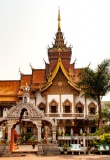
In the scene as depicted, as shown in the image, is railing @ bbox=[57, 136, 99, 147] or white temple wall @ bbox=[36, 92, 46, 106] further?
white temple wall @ bbox=[36, 92, 46, 106]

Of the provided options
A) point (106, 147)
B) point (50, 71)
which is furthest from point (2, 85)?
point (106, 147)

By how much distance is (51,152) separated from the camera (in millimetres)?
18359

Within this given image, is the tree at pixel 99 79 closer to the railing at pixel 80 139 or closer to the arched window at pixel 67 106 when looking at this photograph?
the railing at pixel 80 139

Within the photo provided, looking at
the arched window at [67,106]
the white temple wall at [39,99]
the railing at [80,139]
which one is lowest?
the railing at [80,139]

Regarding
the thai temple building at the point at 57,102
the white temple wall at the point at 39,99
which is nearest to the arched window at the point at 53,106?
the thai temple building at the point at 57,102

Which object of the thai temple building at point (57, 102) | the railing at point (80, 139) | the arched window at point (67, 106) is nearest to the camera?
the railing at point (80, 139)

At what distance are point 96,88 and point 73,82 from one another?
6.77 meters

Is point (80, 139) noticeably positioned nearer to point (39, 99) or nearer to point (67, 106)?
point (67, 106)

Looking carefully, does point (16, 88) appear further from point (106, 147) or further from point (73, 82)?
point (106, 147)

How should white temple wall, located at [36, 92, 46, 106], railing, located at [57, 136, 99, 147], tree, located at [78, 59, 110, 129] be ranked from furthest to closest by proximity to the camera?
white temple wall, located at [36, 92, 46, 106] < tree, located at [78, 59, 110, 129] < railing, located at [57, 136, 99, 147]

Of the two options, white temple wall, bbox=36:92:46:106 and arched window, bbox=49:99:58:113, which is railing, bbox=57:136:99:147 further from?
white temple wall, bbox=36:92:46:106

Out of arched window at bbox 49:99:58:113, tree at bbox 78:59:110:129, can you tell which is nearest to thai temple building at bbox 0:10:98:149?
arched window at bbox 49:99:58:113

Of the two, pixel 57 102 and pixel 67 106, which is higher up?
pixel 57 102

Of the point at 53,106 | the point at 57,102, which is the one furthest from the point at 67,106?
the point at 53,106
